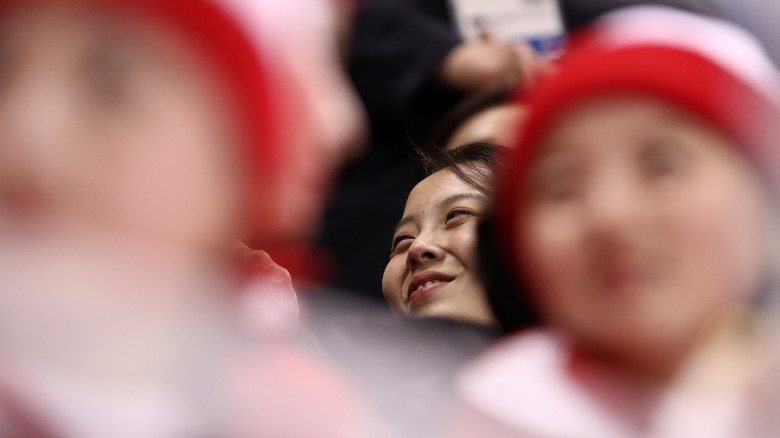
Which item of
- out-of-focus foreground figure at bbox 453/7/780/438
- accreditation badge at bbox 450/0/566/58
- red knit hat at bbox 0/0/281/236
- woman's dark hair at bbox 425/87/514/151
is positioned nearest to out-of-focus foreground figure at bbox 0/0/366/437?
red knit hat at bbox 0/0/281/236

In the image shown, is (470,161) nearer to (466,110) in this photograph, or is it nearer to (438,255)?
(438,255)

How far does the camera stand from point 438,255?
0.53 meters

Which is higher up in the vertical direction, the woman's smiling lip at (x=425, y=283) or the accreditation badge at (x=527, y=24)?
the accreditation badge at (x=527, y=24)

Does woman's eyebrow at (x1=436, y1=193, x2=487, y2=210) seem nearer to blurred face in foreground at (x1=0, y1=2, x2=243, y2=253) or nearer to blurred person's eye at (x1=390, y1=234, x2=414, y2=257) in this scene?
blurred person's eye at (x1=390, y1=234, x2=414, y2=257)

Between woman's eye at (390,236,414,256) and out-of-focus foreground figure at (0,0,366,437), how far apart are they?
198mm

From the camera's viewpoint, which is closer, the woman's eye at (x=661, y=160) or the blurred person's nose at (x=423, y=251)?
the woman's eye at (x=661, y=160)

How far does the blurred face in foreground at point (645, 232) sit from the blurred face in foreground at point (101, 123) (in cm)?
15

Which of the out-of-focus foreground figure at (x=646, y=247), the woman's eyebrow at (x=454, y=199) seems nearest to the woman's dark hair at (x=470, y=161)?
the woman's eyebrow at (x=454, y=199)

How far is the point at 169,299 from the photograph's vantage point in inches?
12.9

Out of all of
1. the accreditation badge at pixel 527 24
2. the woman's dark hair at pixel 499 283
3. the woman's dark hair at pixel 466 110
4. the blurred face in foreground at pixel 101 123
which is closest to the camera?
the blurred face in foreground at pixel 101 123

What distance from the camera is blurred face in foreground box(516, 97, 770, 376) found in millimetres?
350

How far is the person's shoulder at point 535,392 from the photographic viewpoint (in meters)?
0.36

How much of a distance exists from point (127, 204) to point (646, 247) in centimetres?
20

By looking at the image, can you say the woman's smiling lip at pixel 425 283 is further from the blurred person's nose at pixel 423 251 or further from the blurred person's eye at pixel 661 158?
the blurred person's eye at pixel 661 158
